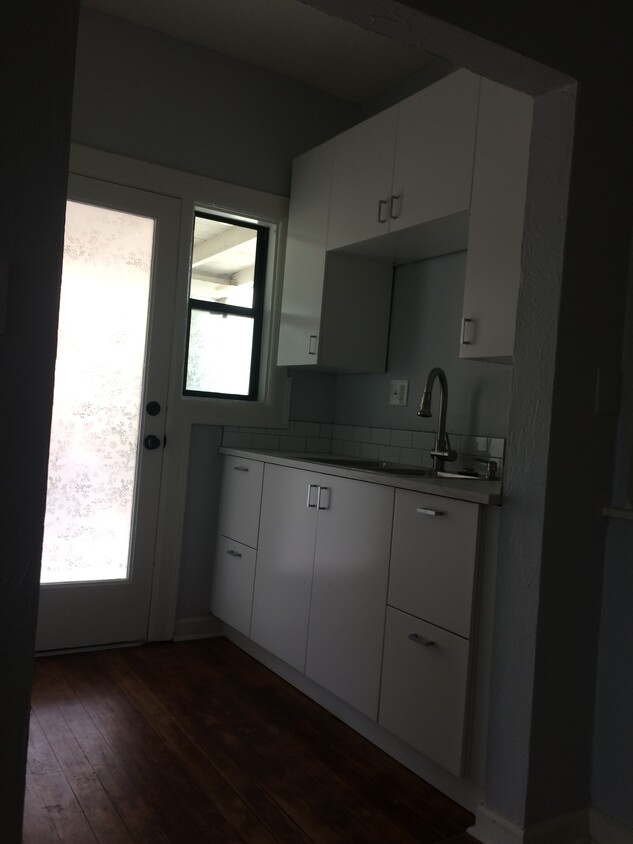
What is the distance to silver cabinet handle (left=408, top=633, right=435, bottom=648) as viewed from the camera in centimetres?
217

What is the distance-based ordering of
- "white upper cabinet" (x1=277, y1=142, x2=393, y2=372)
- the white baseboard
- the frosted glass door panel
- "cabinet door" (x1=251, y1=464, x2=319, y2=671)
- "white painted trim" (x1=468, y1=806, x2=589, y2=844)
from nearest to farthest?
"white painted trim" (x1=468, y1=806, x2=589, y2=844) < "cabinet door" (x1=251, y1=464, x2=319, y2=671) < the frosted glass door panel < "white upper cabinet" (x1=277, y1=142, x2=393, y2=372) < the white baseboard

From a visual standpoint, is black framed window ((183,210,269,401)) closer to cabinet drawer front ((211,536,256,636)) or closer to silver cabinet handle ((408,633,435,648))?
cabinet drawer front ((211,536,256,636))

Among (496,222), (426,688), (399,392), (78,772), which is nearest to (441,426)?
(399,392)

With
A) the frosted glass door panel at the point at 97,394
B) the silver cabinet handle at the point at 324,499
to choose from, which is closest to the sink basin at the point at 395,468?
the silver cabinet handle at the point at 324,499

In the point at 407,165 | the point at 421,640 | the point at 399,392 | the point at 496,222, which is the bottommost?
the point at 421,640

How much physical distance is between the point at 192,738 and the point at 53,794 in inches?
19.6

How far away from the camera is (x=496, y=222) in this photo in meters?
2.42

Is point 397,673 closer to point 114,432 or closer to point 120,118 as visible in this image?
point 114,432

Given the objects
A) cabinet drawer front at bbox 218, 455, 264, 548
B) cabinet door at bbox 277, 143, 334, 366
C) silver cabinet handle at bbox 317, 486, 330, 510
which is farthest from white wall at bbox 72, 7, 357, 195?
silver cabinet handle at bbox 317, 486, 330, 510

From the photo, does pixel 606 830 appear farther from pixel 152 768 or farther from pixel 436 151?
pixel 436 151

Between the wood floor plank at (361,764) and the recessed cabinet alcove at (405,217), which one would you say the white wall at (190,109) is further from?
the wood floor plank at (361,764)

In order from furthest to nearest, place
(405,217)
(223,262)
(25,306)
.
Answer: (223,262) → (405,217) → (25,306)

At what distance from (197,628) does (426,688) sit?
1564 millimetres

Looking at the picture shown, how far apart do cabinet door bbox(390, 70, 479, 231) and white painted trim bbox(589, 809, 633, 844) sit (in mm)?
1842
